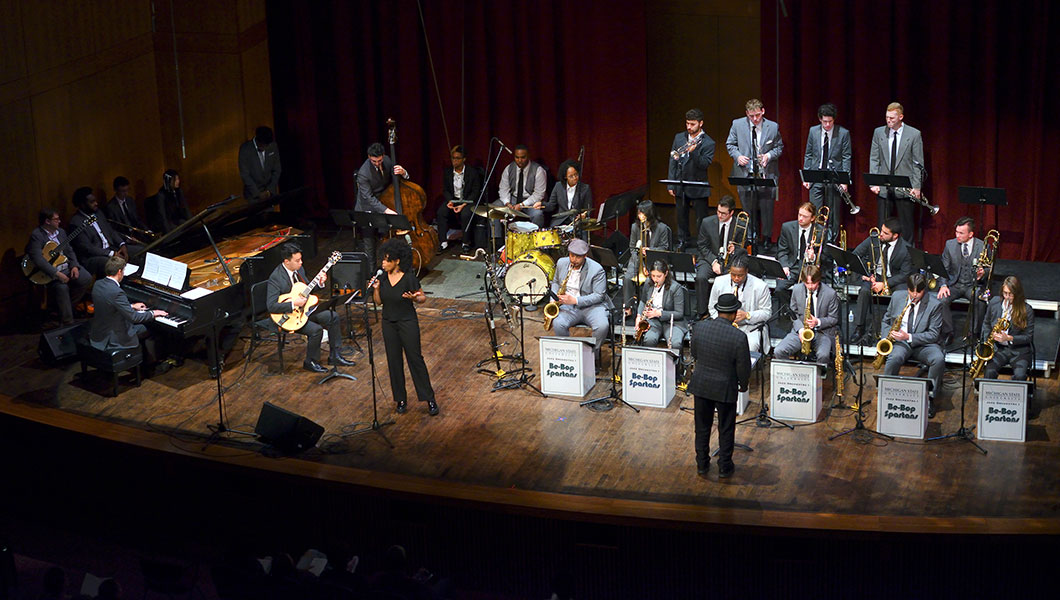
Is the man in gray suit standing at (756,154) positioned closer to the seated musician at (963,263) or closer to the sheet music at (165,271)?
the seated musician at (963,263)

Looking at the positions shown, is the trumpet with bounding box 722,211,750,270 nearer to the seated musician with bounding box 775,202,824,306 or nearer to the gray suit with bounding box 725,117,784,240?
the seated musician with bounding box 775,202,824,306

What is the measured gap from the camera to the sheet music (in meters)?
9.74

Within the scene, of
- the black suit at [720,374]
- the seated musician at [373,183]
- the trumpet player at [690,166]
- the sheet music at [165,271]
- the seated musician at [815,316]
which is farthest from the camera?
the seated musician at [373,183]

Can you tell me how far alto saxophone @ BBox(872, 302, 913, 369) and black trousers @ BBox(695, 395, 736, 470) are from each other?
1490mm

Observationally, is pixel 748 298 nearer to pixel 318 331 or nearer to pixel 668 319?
pixel 668 319

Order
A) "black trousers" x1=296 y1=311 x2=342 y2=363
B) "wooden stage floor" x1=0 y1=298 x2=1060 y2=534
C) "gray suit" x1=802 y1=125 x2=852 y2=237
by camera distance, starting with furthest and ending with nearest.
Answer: "gray suit" x1=802 y1=125 x2=852 y2=237 < "black trousers" x1=296 y1=311 x2=342 y2=363 < "wooden stage floor" x1=0 y1=298 x2=1060 y2=534

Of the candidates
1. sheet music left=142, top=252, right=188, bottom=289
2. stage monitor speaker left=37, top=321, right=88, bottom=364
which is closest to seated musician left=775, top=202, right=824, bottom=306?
sheet music left=142, top=252, right=188, bottom=289

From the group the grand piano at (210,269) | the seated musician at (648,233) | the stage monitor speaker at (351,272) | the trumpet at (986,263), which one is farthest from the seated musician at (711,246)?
the grand piano at (210,269)

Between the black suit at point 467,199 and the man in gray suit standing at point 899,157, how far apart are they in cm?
385

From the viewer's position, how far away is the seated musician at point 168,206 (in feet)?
40.0

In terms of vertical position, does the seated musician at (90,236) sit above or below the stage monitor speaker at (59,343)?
above

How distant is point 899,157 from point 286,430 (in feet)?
18.7

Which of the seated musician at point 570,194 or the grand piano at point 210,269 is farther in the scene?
the seated musician at point 570,194

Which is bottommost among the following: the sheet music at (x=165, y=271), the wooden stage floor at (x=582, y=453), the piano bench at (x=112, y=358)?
the wooden stage floor at (x=582, y=453)
